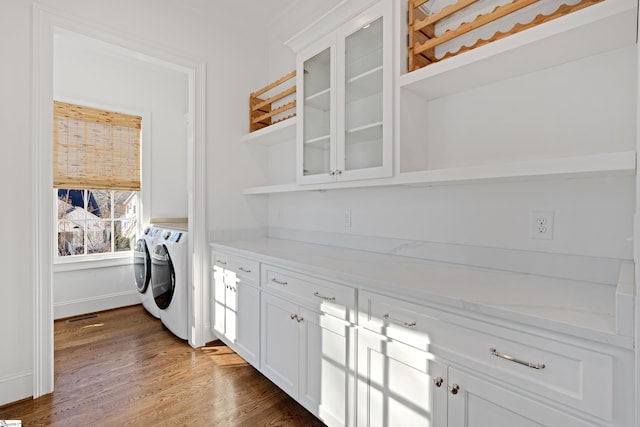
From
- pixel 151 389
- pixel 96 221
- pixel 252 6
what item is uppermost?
pixel 252 6

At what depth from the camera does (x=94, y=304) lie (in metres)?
3.43

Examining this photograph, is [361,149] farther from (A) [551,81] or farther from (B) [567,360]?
(B) [567,360]

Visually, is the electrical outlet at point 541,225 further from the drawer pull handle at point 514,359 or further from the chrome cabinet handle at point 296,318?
the chrome cabinet handle at point 296,318

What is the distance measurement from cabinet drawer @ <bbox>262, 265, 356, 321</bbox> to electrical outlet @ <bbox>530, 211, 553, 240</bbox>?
83cm

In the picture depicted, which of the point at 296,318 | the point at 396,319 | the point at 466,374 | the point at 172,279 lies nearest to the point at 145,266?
the point at 172,279

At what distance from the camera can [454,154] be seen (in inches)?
66.3

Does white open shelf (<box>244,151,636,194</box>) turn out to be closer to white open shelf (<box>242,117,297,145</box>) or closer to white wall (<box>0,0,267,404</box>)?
white open shelf (<box>242,117,297,145</box>)

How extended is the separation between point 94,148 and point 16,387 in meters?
2.38

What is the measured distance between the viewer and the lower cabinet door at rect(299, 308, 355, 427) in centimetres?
146

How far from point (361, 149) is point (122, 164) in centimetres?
303

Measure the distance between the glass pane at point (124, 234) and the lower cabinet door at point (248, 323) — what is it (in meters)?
2.12

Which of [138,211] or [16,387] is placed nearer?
[16,387]

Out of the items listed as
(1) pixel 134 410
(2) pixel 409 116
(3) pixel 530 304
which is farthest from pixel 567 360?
(1) pixel 134 410

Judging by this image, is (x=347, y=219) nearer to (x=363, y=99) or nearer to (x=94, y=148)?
(x=363, y=99)
